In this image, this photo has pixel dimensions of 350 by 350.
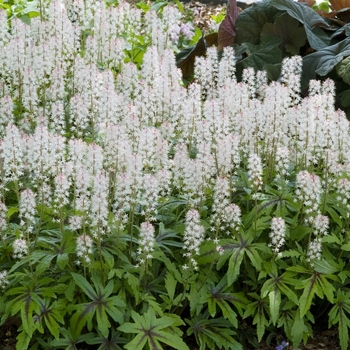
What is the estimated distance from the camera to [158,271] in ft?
16.1

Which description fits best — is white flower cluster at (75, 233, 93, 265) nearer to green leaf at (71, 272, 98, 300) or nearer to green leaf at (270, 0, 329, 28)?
green leaf at (71, 272, 98, 300)

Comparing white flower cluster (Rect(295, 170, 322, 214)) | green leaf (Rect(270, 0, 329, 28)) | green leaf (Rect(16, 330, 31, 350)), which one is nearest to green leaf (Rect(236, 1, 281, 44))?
green leaf (Rect(270, 0, 329, 28))

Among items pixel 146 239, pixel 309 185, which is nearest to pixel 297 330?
pixel 309 185

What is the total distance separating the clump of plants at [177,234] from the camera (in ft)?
14.5

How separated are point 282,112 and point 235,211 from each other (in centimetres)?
120

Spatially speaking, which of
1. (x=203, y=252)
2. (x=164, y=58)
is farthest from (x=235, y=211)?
(x=164, y=58)

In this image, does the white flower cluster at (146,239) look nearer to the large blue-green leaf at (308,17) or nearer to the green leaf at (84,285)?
the green leaf at (84,285)

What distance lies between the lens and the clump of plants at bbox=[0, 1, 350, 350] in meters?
4.41

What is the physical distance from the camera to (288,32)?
8094 mm

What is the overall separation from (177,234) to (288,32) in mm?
3930

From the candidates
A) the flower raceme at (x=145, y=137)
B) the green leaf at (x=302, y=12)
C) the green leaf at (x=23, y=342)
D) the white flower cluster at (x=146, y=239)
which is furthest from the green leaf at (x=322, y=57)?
the green leaf at (x=23, y=342)

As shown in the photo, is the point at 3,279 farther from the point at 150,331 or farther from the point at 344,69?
the point at 344,69

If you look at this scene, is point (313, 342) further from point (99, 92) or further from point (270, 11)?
point (270, 11)

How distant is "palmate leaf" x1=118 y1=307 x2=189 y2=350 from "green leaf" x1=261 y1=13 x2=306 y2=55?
466 centimetres
